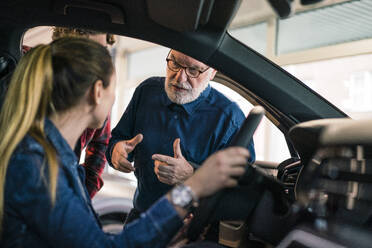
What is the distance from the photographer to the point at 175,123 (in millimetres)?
1850

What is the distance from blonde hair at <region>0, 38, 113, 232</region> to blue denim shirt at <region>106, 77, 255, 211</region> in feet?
2.49

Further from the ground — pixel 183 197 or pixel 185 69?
pixel 185 69

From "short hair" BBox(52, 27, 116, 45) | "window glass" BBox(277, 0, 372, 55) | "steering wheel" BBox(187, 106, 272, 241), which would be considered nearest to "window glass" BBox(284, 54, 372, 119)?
"window glass" BBox(277, 0, 372, 55)

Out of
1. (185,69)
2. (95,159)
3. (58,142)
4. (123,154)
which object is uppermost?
(185,69)

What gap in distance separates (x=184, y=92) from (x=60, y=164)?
2.85ft

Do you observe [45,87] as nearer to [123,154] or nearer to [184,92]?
[123,154]

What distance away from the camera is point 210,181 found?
971 millimetres

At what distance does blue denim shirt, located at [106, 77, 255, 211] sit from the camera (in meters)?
1.80

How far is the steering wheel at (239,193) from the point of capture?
1.08 meters

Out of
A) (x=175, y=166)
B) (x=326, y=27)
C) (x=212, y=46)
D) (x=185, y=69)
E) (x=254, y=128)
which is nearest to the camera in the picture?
(x=254, y=128)

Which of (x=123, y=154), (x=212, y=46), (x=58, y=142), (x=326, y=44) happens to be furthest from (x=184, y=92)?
(x=326, y=44)

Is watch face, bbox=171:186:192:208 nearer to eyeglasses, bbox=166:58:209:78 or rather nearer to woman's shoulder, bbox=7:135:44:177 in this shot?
woman's shoulder, bbox=7:135:44:177

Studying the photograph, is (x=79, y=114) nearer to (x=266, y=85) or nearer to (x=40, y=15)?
(x=40, y=15)

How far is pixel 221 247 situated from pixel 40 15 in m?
0.94
